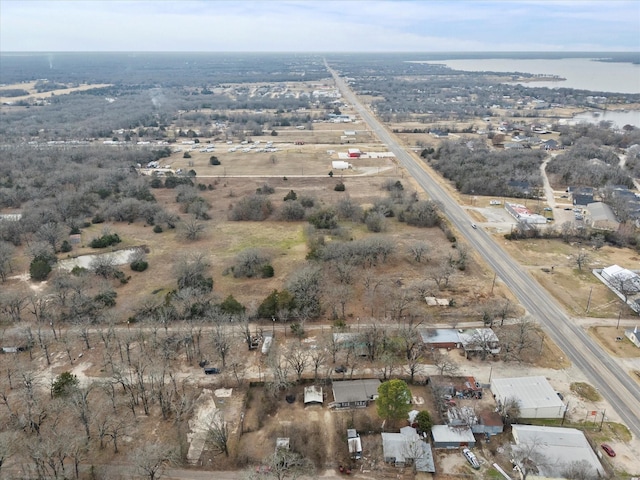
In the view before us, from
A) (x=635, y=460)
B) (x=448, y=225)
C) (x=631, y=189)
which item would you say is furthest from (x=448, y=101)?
(x=635, y=460)

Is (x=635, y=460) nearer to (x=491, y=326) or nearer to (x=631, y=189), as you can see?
(x=491, y=326)

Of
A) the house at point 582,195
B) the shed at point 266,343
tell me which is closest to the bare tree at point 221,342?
the shed at point 266,343

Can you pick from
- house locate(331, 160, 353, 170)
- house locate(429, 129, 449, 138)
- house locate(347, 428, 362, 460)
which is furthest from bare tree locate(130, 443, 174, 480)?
house locate(429, 129, 449, 138)

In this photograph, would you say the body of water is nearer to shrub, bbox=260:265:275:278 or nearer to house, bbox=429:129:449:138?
house, bbox=429:129:449:138

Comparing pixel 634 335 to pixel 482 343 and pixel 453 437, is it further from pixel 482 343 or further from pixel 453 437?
pixel 453 437

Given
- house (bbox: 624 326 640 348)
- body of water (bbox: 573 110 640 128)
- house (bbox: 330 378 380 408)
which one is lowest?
house (bbox: 330 378 380 408)

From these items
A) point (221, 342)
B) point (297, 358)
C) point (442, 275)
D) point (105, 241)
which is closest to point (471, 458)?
A: point (297, 358)
